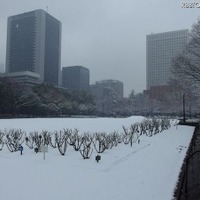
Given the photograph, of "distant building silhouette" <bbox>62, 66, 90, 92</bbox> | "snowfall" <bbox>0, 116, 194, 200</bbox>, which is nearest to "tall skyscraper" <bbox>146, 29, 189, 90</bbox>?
"snowfall" <bbox>0, 116, 194, 200</bbox>

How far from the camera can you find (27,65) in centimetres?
13000

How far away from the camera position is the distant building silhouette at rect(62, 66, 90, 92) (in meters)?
152

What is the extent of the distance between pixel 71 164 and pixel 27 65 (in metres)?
127

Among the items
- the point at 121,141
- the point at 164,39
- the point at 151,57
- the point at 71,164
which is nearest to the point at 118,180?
the point at 71,164

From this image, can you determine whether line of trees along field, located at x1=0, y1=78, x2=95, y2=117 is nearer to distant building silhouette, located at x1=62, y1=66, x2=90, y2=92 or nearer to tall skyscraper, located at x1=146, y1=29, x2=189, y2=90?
tall skyscraper, located at x1=146, y1=29, x2=189, y2=90

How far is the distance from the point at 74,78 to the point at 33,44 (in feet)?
111

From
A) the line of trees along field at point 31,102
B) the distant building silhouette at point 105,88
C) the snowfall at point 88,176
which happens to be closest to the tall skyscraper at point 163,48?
the line of trees along field at point 31,102

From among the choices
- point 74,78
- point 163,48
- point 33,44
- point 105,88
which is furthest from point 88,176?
point 74,78

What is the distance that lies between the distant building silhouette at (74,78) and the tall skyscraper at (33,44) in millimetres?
15077

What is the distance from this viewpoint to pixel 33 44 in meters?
128

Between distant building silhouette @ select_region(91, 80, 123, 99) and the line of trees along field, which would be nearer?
the line of trees along field

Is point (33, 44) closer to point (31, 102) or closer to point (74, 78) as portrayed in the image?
point (74, 78)

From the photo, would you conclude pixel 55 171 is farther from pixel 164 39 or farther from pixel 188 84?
pixel 164 39

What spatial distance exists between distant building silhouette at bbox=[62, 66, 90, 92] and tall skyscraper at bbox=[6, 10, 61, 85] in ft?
49.5
